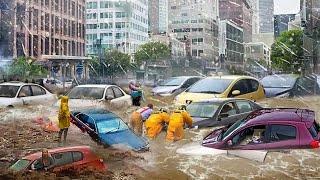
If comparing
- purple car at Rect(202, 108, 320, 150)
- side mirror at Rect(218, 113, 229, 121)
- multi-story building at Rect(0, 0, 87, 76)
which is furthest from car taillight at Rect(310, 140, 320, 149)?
multi-story building at Rect(0, 0, 87, 76)

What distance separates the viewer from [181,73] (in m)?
8.62

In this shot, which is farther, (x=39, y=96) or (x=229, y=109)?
(x=39, y=96)

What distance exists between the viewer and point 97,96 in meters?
7.35

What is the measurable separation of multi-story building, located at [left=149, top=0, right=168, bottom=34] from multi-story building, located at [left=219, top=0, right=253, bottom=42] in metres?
1.19

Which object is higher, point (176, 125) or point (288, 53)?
point (288, 53)

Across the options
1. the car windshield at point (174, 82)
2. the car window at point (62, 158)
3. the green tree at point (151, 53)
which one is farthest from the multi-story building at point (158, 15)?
the car window at point (62, 158)

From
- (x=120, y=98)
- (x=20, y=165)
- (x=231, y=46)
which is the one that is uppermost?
(x=231, y=46)

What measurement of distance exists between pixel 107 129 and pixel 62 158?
1.22 meters

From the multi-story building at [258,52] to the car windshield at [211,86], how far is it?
1121mm

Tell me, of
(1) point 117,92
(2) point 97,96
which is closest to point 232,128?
(2) point 97,96

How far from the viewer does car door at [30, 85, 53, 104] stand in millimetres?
7832

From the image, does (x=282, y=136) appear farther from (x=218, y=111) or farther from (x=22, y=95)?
(x=22, y=95)

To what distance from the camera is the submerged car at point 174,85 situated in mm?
8188

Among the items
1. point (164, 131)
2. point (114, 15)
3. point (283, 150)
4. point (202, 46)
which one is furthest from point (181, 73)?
point (283, 150)
